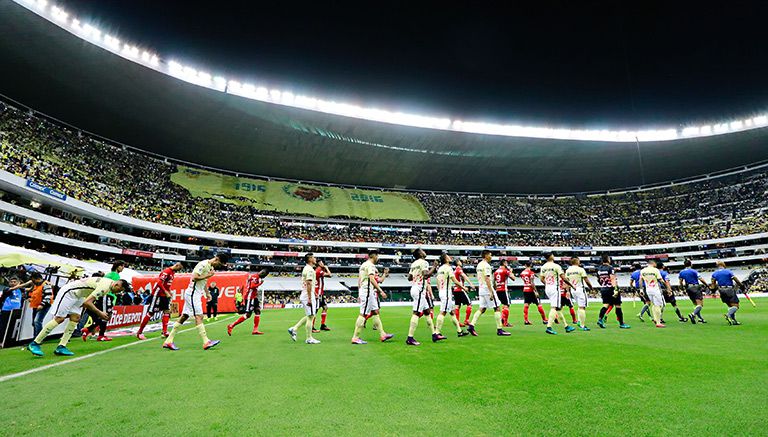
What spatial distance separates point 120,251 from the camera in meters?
37.1

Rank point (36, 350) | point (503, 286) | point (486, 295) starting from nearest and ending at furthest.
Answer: point (36, 350)
point (486, 295)
point (503, 286)

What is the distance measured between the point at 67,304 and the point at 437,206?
194 ft

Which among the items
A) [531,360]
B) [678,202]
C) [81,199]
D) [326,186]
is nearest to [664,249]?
[678,202]

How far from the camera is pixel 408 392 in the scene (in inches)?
170

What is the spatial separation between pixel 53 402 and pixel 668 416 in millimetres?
6369

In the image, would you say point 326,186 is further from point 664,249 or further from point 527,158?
point 664,249

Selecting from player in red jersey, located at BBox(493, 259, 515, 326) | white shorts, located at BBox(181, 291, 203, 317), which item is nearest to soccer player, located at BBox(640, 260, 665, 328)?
player in red jersey, located at BBox(493, 259, 515, 326)

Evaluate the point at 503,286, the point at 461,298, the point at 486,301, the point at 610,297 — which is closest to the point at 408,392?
the point at 461,298

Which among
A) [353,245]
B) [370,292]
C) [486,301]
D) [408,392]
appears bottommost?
[408,392]

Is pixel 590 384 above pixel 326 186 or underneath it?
underneath

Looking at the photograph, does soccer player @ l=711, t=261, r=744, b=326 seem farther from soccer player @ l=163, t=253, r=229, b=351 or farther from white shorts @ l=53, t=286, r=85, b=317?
white shorts @ l=53, t=286, r=85, b=317

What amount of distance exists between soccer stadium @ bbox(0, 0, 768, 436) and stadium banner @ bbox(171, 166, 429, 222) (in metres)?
0.49

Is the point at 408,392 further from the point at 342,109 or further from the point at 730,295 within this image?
the point at 342,109

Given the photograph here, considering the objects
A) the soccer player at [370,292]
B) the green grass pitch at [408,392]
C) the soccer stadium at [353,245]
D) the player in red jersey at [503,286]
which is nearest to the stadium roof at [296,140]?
the soccer stadium at [353,245]
